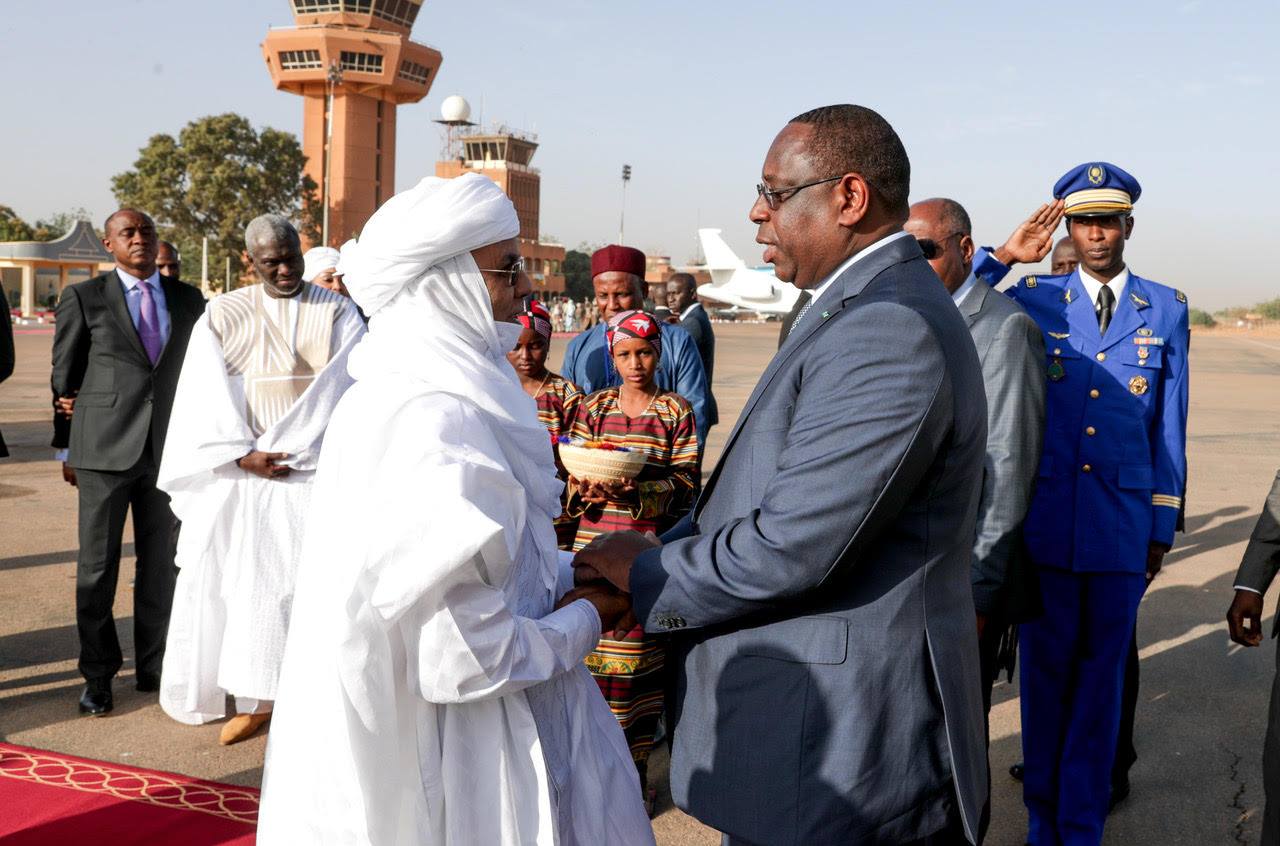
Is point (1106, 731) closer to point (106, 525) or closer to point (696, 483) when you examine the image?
point (696, 483)

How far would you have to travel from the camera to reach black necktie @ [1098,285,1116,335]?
154 inches

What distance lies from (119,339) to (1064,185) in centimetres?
425

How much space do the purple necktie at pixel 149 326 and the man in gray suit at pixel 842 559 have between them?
4010mm

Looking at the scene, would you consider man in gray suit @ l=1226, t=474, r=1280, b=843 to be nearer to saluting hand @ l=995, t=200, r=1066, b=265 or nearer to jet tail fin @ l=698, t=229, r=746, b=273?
saluting hand @ l=995, t=200, r=1066, b=265

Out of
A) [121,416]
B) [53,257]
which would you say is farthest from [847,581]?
[53,257]

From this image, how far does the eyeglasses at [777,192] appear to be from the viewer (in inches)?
85.4

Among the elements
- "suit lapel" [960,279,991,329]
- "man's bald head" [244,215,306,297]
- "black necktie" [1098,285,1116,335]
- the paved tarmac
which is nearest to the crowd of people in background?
the paved tarmac

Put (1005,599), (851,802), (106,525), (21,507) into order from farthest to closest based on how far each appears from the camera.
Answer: (21,507) → (106,525) → (1005,599) → (851,802)

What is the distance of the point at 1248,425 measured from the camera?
1808 cm

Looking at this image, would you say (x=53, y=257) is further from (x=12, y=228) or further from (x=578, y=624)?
(x=578, y=624)

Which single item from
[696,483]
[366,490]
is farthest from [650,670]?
[366,490]

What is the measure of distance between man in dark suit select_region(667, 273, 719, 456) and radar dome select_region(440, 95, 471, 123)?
255ft

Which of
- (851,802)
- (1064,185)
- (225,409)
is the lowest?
(851,802)

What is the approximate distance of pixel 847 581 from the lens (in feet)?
6.69
